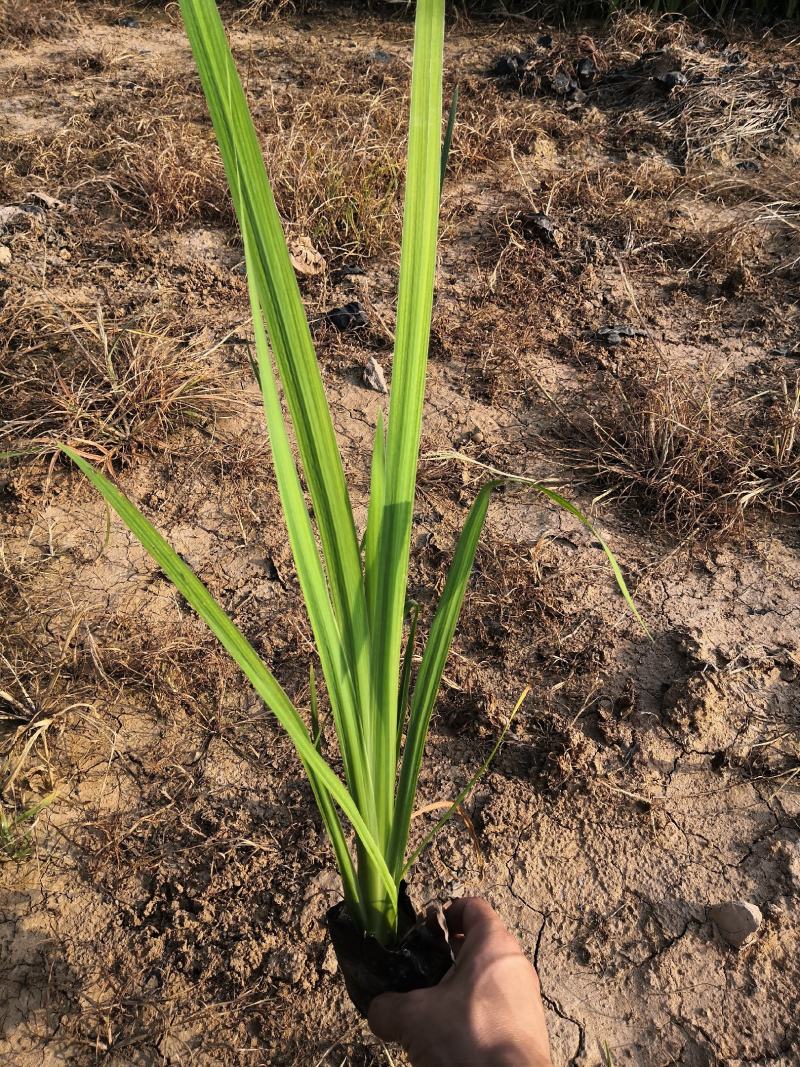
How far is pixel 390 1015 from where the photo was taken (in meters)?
1.11

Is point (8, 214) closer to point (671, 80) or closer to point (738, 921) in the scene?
point (671, 80)

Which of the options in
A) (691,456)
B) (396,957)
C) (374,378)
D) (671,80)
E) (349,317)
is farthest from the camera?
(671,80)

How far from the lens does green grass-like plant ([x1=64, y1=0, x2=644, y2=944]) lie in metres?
0.81

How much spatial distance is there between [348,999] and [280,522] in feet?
3.29

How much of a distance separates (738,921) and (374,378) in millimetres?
1501

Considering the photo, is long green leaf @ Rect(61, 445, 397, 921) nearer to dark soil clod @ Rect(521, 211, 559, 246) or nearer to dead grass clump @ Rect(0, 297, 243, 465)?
dead grass clump @ Rect(0, 297, 243, 465)

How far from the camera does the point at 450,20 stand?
13.3ft

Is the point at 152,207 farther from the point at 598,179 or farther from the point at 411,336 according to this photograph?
the point at 411,336

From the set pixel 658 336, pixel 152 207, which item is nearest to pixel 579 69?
pixel 658 336

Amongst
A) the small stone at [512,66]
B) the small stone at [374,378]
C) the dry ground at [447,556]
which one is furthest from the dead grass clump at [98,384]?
the small stone at [512,66]

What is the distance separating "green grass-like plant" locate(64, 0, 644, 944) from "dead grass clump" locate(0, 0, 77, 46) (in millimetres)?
3629

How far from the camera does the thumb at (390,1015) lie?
110 centimetres

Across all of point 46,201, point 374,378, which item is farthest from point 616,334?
point 46,201

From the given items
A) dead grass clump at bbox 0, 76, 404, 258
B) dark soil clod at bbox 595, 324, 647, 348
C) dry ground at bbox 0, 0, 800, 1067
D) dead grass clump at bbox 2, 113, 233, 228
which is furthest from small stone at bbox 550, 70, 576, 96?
dark soil clod at bbox 595, 324, 647, 348
